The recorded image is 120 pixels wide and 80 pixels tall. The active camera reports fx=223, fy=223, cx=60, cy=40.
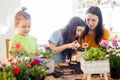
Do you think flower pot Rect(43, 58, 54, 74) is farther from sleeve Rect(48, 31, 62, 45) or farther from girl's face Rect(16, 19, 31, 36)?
sleeve Rect(48, 31, 62, 45)

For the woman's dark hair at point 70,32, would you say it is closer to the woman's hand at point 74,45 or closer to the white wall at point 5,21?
the woman's hand at point 74,45

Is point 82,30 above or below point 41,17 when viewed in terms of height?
below

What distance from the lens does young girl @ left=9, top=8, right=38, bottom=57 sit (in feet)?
6.02

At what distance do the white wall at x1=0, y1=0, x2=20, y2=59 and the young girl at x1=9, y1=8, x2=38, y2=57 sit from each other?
1.96 feet

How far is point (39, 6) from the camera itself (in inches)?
122

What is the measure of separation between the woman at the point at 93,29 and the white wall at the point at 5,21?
940 millimetres

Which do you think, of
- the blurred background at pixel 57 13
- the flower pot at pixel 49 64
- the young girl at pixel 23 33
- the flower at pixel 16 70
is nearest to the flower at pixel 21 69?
the flower at pixel 16 70

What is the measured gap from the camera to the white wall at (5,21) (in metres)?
2.51

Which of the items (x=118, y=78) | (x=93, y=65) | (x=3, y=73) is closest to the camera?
(x=3, y=73)

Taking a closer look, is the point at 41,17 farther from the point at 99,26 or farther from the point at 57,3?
the point at 99,26

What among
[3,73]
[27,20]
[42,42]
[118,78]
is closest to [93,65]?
[118,78]

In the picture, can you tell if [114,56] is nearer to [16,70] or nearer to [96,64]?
[96,64]

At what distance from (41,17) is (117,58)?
1.85m

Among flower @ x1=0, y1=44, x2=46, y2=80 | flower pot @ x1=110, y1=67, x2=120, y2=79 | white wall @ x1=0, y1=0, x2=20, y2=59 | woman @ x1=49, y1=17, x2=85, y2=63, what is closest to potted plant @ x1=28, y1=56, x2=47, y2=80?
flower @ x1=0, y1=44, x2=46, y2=80
